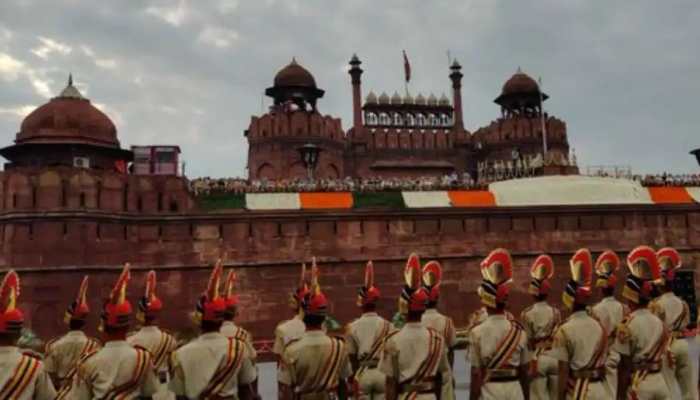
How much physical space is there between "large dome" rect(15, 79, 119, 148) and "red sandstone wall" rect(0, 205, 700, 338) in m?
3.22

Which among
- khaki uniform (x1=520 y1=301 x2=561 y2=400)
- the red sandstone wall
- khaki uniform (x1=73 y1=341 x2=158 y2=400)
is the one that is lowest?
khaki uniform (x1=520 y1=301 x2=561 y2=400)

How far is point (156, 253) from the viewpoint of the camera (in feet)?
66.7

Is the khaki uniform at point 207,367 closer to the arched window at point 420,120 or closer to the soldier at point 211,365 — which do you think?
the soldier at point 211,365

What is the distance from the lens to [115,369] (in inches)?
180

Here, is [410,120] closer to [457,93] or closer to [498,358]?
[457,93]

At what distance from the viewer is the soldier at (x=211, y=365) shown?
15.6 feet

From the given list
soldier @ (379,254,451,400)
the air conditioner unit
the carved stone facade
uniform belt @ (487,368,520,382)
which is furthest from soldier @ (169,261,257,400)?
the carved stone facade

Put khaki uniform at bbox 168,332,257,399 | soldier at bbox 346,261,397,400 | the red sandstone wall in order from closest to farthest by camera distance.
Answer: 1. khaki uniform at bbox 168,332,257,399
2. soldier at bbox 346,261,397,400
3. the red sandstone wall

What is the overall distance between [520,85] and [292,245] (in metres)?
20.0

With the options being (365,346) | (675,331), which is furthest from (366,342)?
(675,331)

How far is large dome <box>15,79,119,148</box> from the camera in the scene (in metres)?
21.1

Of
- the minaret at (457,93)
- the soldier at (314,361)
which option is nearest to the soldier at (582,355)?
the soldier at (314,361)

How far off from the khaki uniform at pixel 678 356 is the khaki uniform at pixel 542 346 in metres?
1.21

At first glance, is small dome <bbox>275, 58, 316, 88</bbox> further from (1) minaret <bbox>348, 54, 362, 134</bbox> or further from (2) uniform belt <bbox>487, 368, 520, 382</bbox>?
(2) uniform belt <bbox>487, 368, 520, 382</bbox>
